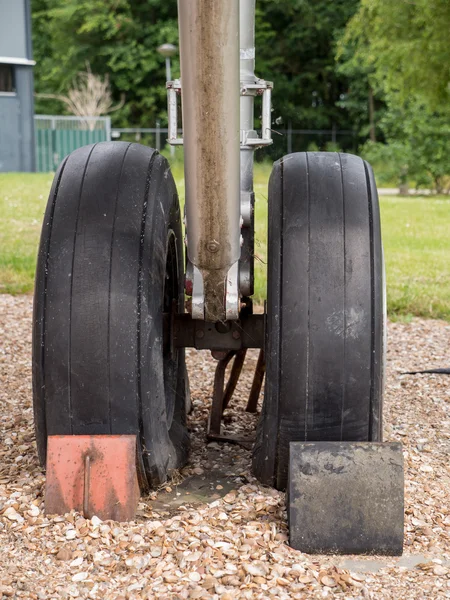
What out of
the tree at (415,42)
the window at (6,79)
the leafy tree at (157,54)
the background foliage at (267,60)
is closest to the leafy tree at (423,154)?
the background foliage at (267,60)

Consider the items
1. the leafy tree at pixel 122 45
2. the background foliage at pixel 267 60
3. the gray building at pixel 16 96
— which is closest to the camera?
the gray building at pixel 16 96

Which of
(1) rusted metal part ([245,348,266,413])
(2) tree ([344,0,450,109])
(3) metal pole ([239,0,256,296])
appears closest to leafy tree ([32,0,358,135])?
(2) tree ([344,0,450,109])

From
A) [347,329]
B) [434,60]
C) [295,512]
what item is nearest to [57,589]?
[295,512]

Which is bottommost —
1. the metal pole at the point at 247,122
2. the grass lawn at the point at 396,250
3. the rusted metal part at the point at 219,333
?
the grass lawn at the point at 396,250

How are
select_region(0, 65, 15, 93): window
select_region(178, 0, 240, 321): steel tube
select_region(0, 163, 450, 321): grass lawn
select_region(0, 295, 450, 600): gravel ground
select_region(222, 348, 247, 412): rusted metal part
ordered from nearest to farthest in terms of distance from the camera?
select_region(178, 0, 240, 321): steel tube
select_region(0, 295, 450, 600): gravel ground
select_region(222, 348, 247, 412): rusted metal part
select_region(0, 163, 450, 321): grass lawn
select_region(0, 65, 15, 93): window

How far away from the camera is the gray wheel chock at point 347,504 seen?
87.4 inches

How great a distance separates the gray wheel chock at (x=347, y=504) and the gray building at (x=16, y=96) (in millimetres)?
21925

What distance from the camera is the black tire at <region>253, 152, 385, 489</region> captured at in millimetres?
2404

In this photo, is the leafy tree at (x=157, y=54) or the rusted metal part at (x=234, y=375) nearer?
the rusted metal part at (x=234, y=375)

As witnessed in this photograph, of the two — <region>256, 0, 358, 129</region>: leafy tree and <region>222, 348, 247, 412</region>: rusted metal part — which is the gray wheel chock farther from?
<region>256, 0, 358, 129</region>: leafy tree

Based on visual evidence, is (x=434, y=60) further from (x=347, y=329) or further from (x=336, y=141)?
(x=336, y=141)

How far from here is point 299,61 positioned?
32.6 metres

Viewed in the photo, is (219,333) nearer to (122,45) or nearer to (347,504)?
(347,504)

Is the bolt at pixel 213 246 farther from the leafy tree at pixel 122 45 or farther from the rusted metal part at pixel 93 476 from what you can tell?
the leafy tree at pixel 122 45
